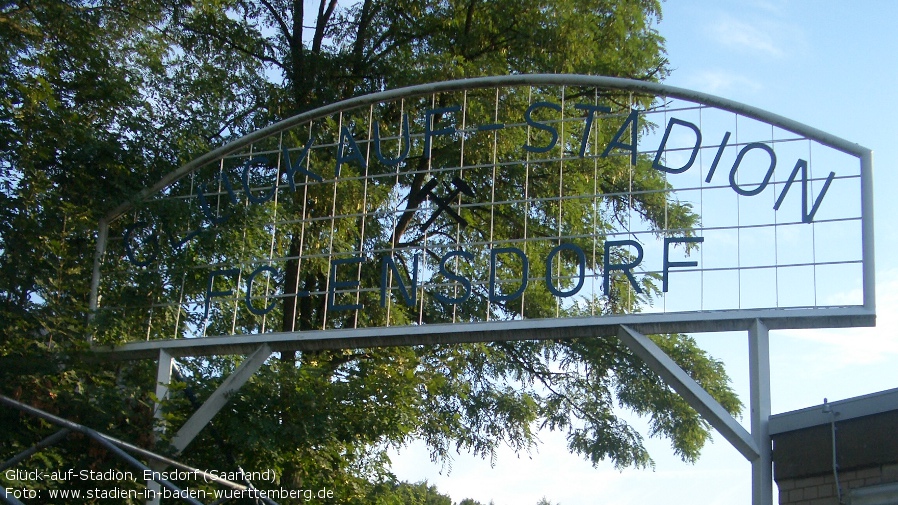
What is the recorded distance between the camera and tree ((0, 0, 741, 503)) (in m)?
12.8

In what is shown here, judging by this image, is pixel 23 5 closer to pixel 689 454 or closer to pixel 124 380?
pixel 124 380

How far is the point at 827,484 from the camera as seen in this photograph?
8.20m

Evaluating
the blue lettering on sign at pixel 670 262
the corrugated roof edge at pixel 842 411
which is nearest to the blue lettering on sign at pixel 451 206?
the blue lettering on sign at pixel 670 262

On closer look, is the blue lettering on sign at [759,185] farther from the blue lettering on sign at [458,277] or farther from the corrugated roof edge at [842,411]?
the corrugated roof edge at [842,411]

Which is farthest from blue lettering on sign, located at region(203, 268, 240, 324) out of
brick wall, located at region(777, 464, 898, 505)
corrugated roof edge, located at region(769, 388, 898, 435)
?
brick wall, located at region(777, 464, 898, 505)

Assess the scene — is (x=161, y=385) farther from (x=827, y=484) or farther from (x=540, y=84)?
(x=827, y=484)

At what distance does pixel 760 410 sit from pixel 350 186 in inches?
275

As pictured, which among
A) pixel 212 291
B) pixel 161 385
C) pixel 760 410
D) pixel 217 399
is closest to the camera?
pixel 760 410

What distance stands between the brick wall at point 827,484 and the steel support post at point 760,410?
140 millimetres

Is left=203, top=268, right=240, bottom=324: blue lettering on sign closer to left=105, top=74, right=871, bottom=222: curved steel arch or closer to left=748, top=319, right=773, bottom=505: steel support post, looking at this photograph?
left=105, top=74, right=871, bottom=222: curved steel arch

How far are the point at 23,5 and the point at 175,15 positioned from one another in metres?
3.22

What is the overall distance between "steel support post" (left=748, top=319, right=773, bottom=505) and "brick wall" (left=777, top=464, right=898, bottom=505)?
0.14 meters

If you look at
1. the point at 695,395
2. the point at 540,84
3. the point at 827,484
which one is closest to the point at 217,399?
the point at 540,84

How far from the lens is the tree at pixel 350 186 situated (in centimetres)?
1276
